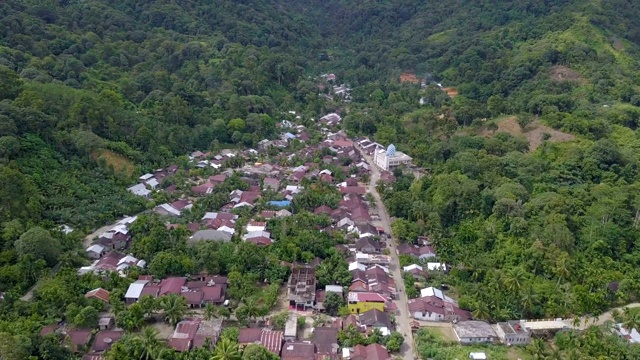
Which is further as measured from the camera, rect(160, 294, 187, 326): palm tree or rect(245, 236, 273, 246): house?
rect(245, 236, 273, 246): house

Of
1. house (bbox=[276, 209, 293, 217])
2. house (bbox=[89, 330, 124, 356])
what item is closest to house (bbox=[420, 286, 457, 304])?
house (bbox=[276, 209, 293, 217])

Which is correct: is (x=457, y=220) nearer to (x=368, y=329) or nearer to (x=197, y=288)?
(x=368, y=329)

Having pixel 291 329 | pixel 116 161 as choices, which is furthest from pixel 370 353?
pixel 116 161

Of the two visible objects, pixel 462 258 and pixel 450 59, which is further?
pixel 450 59

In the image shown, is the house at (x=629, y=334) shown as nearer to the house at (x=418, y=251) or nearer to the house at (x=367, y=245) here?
the house at (x=418, y=251)

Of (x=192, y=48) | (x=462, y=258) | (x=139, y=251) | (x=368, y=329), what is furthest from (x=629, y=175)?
(x=192, y=48)

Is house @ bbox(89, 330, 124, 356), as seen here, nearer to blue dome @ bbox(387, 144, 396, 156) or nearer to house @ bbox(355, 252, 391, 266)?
house @ bbox(355, 252, 391, 266)

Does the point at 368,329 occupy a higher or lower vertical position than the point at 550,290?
lower
